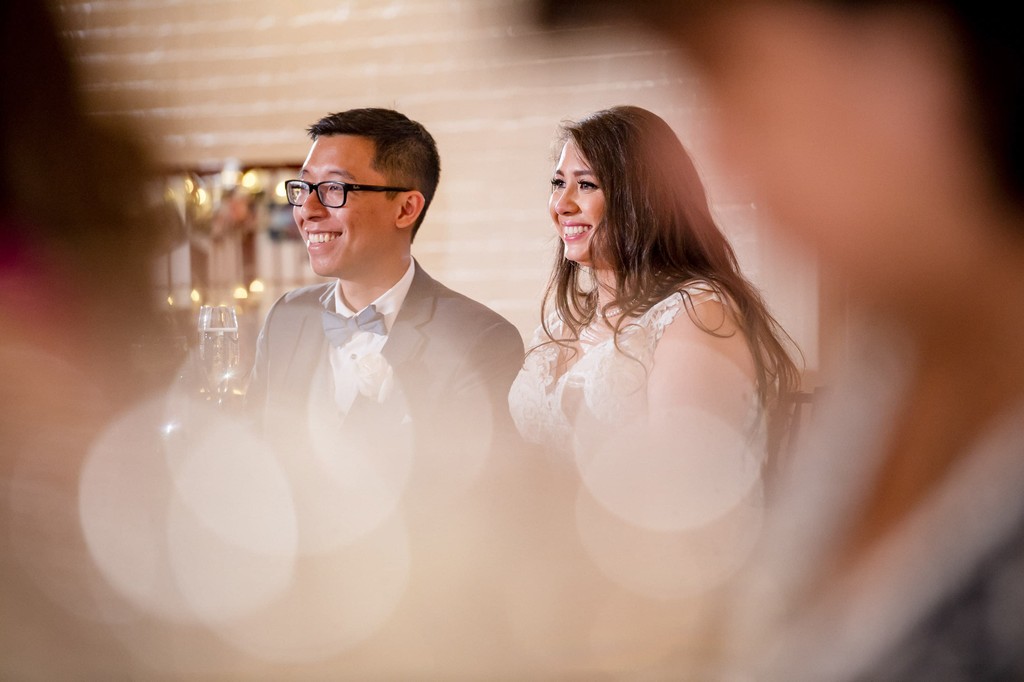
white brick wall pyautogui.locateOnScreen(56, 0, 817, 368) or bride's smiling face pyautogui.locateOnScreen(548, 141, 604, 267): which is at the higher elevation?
white brick wall pyautogui.locateOnScreen(56, 0, 817, 368)

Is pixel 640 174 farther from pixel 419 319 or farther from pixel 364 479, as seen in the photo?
pixel 364 479

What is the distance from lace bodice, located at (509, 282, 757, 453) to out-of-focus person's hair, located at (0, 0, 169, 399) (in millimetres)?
740

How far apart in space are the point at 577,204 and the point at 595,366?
252mm

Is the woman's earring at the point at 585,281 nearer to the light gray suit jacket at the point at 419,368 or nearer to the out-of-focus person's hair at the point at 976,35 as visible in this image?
the light gray suit jacket at the point at 419,368

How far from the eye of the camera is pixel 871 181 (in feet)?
0.76

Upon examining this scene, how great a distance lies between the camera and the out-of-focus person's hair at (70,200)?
22cm

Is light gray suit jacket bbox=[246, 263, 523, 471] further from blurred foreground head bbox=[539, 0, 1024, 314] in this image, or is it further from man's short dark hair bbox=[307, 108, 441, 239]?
blurred foreground head bbox=[539, 0, 1024, 314]

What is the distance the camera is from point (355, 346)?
0.89m

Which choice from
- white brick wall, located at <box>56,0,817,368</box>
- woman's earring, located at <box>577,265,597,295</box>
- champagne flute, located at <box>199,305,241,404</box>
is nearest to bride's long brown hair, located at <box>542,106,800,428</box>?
woman's earring, located at <box>577,265,597,295</box>

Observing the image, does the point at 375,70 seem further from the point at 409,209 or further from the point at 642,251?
the point at 642,251

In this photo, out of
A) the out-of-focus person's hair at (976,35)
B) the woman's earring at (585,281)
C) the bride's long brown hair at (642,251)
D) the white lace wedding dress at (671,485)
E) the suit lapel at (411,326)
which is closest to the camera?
the out-of-focus person's hair at (976,35)

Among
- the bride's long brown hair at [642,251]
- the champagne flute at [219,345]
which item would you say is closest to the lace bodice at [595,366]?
the bride's long brown hair at [642,251]

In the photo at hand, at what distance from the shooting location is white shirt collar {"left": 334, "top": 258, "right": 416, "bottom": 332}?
1015 millimetres

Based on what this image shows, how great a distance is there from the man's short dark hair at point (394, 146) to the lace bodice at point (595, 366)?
30 cm
